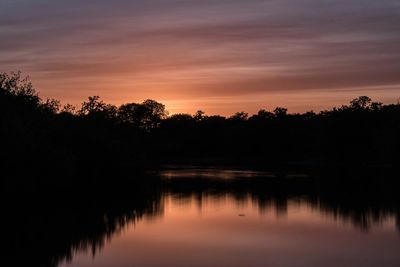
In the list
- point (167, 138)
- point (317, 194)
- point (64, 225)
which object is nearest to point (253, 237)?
point (64, 225)

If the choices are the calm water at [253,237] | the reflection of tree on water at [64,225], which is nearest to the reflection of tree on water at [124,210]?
the reflection of tree on water at [64,225]

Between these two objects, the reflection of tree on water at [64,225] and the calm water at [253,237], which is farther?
the reflection of tree on water at [64,225]

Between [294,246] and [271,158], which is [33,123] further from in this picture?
[271,158]

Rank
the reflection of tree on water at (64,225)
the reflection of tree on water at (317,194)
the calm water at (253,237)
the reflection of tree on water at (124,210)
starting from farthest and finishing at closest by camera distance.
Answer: the reflection of tree on water at (317,194) < the reflection of tree on water at (124,210) < the reflection of tree on water at (64,225) < the calm water at (253,237)

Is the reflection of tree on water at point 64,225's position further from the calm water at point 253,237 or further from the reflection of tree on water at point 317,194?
the reflection of tree on water at point 317,194

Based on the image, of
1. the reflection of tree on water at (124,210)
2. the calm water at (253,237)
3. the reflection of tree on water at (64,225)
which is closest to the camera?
the calm water at (253,237)

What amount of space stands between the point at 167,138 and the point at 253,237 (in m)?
120

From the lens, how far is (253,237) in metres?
30.6

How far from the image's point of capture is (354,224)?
35.3m

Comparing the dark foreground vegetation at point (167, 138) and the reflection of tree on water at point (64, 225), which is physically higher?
the dark foreground vegetation at point (167, 138)

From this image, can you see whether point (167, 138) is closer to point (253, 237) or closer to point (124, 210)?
point (124, 210)

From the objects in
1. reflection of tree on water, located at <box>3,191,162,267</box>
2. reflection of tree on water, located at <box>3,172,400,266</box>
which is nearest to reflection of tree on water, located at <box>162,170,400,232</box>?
reflection of tree on water, located at <box>3,172,400,266</box>

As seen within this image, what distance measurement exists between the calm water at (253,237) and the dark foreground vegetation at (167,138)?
870cm

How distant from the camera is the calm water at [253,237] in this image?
2509cm
